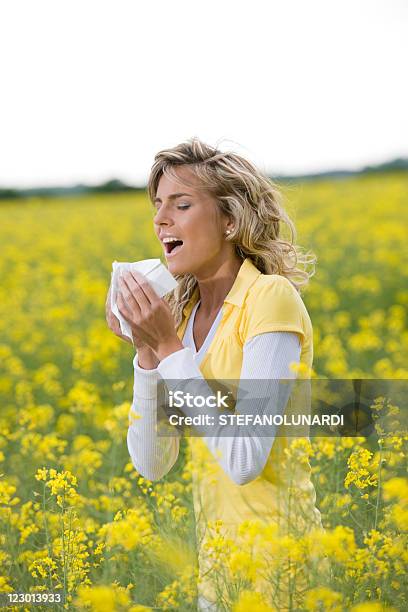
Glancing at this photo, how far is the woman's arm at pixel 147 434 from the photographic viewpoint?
6.86ft

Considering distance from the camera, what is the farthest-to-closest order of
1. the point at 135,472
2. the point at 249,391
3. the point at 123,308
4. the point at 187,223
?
the point at 135,472
the point at 187,223
the point at 123,308
the point at 249,391

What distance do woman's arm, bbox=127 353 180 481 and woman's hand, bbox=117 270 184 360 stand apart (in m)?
0.11

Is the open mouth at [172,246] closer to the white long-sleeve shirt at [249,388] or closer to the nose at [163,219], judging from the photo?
the nose at [163,219]

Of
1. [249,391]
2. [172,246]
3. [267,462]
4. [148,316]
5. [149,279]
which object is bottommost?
[267,462]

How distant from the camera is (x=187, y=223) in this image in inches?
83.7

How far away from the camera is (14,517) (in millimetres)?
2590

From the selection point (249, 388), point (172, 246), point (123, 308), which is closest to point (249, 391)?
point (249, 388)

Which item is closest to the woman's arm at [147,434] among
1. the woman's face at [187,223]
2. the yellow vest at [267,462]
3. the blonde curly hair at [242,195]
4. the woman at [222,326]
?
the woman at [222,326]

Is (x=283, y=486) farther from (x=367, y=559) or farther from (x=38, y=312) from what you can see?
(x=38, y=312)

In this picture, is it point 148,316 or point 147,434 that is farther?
point 147,434

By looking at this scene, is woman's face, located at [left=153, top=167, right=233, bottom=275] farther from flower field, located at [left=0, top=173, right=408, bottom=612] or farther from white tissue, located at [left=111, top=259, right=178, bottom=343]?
flower field, located at [left=0, top=173, right=408, bottom=612]

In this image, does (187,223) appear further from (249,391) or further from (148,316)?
(249,391)

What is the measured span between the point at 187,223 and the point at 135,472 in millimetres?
1224

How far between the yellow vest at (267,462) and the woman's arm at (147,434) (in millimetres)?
104
